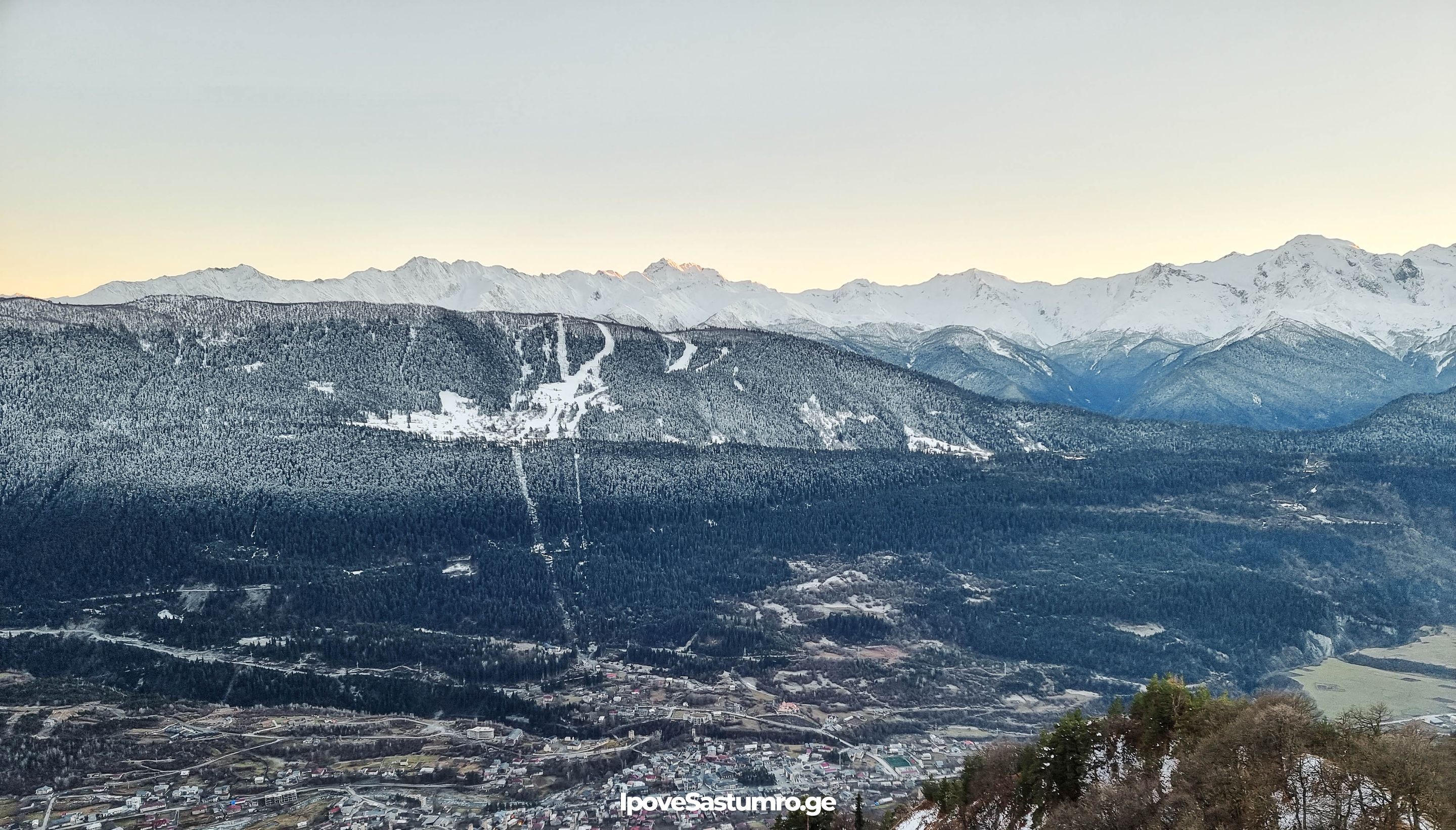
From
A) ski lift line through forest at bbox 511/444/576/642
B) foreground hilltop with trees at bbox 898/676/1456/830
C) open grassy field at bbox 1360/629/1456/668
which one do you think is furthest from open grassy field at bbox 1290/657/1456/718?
ski lift line through forest at bbox 511/444/576/642

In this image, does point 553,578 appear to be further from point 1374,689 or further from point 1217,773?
point 1217,773

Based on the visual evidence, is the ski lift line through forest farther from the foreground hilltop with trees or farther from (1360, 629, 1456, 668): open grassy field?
(1360, 629, 1456, 668): open grassy field

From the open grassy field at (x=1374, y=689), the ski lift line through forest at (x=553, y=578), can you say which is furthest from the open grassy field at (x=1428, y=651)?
the ski lift line through forest at (x=553, y=578)

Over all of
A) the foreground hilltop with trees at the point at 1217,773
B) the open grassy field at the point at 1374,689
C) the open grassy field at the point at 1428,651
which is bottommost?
the open grassy field at the point at 1374,689

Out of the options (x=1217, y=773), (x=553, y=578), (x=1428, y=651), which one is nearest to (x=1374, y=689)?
(x=1428, y=651)

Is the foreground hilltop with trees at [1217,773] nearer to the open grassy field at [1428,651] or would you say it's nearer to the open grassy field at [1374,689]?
the open grassy field at [1374,689]

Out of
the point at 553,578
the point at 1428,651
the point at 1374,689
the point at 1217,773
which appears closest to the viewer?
the point at 1217,773
